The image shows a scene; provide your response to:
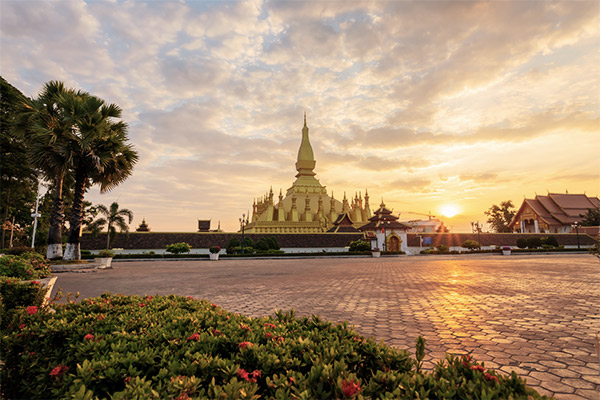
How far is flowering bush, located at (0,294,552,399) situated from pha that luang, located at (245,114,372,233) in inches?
1628

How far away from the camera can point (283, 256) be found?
30156mm

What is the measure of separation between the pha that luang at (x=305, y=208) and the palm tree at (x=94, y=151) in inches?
1060

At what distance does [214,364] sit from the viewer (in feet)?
7.10

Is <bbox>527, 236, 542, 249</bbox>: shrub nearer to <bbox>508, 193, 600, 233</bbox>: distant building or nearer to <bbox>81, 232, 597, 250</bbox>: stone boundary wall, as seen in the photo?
<bbox>81, 232, 597, 250</bbox>: stone boundary wall

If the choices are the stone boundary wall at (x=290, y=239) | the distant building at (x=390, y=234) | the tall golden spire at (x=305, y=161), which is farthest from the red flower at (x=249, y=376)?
the tall golden spire at (x=305, y=161)

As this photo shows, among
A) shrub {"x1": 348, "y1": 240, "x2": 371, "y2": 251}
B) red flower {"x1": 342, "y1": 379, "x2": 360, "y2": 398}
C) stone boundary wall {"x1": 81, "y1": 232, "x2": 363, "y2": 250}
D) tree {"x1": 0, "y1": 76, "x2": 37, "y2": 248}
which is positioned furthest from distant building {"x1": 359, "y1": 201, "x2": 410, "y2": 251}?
red flower {"x1": 342, "y1": 379, "x2": 360, "y2": 398}

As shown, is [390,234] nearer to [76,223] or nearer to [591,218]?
[76,223]

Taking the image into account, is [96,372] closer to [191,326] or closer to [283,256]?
[191,326]

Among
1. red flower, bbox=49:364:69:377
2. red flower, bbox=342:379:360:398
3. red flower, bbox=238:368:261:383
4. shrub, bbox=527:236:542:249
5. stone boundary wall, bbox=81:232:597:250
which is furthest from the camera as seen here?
shrub, bbox=527:236:542:249

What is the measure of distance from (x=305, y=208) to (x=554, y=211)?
4616cm

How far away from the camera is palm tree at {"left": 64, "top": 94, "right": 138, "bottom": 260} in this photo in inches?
674

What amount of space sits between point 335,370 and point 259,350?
71cm

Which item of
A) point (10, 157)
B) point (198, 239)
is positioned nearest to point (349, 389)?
point (10, 157)

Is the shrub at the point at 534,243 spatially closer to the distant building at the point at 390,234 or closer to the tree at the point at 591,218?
the tree at the point at 591,218
